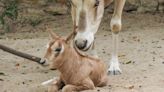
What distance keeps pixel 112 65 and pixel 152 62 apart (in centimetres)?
56

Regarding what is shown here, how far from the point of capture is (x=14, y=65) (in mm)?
5734

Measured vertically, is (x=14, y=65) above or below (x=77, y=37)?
below

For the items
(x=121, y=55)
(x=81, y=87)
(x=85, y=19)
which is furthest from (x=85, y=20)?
(x=121, y=55)

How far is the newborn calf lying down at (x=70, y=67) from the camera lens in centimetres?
400

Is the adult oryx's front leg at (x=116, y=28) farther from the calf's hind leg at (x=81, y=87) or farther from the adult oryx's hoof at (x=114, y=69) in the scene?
the calf's hind leg at (x=81, y=87)

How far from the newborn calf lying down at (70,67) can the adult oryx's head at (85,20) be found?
0.77 feet

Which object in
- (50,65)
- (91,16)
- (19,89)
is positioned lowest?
(19,89)

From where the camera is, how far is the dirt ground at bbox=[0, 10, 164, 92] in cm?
469

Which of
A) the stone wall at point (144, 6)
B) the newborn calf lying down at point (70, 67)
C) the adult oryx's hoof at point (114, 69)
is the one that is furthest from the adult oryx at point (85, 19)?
the stone wall at point (144, 6)

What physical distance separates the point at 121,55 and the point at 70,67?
2232 mm

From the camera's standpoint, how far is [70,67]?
4.17 meters

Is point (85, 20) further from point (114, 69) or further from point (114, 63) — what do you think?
point (114, 63)

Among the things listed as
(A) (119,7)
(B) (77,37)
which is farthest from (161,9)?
(B) (77,37)

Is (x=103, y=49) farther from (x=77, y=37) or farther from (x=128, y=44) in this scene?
(x=77, y=37)
